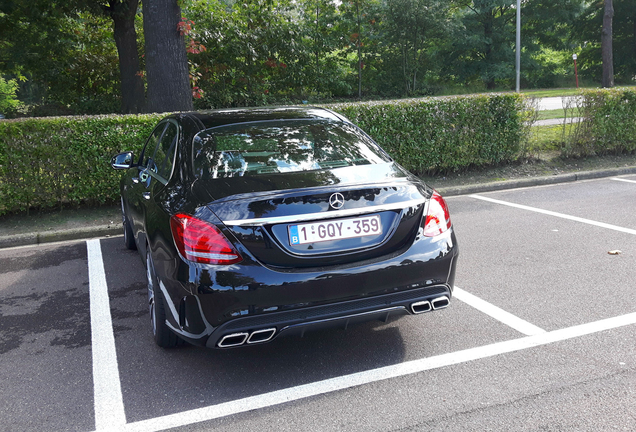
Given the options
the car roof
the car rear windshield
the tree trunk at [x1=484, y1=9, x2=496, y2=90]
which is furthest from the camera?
the tree trunk at [x1=484, y1=9, x2=496, y2=90]

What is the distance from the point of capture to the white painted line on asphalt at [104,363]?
3090mm

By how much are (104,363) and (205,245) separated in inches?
50.4

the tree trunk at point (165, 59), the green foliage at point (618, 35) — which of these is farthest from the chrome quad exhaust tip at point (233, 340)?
the green foliage at point (618, 35)

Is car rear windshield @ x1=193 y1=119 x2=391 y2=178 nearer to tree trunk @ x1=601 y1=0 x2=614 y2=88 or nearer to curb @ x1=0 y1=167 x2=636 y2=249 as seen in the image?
curb @ x1=0 y1=167 x2=636 y2=249

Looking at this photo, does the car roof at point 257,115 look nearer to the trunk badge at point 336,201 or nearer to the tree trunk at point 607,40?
the trunk badge at point 336,201

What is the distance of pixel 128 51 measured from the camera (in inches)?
636

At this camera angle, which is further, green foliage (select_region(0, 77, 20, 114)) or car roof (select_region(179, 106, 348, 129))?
green foliage (select_region(0, 77, 20, 114))

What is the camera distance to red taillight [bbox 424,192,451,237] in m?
3.45

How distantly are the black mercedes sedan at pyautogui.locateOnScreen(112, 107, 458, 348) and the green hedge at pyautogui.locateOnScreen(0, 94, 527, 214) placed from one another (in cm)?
456

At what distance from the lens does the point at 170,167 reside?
3.93 metres

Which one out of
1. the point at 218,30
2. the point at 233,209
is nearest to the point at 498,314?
the point at 233,209

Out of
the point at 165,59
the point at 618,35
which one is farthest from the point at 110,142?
the point at 618,35

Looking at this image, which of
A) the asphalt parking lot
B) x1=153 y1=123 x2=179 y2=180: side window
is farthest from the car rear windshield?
the asphalt parking lot

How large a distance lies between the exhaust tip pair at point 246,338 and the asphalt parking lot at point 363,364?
1.15ft
